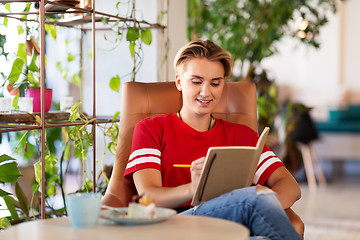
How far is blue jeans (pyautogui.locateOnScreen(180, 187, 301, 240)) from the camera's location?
1566mm

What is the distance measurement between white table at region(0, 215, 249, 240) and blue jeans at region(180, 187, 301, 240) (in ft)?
0.56

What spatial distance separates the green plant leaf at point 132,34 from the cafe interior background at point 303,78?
127 mm

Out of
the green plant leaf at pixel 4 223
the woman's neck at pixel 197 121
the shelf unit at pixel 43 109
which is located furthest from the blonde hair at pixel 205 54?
the green plant leaf at pixel 4 223

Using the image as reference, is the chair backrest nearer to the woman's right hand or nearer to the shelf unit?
the shelf unit

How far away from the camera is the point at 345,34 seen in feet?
26.2

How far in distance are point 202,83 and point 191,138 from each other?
217mm

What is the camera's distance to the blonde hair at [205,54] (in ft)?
6.68

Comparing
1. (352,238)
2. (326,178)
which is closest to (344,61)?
(326,178)

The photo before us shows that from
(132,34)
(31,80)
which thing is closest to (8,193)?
(31,80)

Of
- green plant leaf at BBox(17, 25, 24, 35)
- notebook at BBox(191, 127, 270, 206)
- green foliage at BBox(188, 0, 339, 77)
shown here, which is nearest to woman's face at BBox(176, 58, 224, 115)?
notebook at BBox(191, 127, 270, 206)

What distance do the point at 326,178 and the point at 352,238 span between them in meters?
2.66

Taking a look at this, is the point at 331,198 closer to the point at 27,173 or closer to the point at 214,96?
the point at 27,173

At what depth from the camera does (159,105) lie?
7.57 feet

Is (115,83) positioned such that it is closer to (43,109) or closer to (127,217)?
(43,109)
